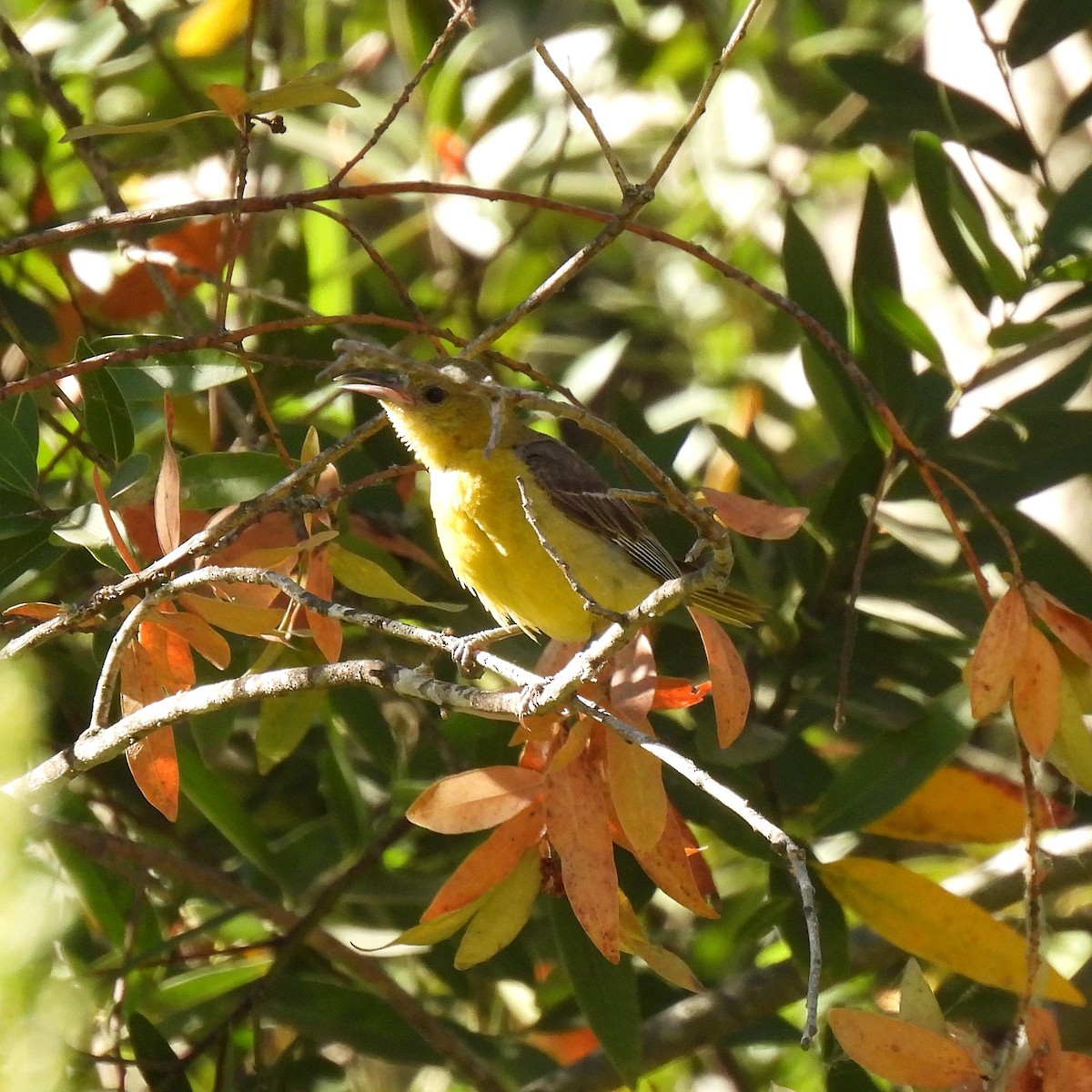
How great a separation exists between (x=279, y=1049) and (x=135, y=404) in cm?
174

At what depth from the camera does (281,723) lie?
9.41ft

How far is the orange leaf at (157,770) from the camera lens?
2.22 metres

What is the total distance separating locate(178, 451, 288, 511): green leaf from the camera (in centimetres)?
263

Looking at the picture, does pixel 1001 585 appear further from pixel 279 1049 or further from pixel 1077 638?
pixel 279 1049

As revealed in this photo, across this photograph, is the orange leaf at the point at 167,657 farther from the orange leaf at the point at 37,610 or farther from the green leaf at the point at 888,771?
the green leaf at the point at 888,771

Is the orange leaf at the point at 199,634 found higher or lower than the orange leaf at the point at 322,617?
higher

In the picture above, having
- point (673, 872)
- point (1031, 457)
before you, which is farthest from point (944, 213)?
point (673, 872)

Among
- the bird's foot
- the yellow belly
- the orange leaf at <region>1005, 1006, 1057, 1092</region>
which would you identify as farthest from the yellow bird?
the orange leaf at <region>1005, 1006, 1057, 1092</region>

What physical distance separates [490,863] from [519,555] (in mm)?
1161

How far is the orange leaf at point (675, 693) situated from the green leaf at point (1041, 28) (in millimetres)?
1929

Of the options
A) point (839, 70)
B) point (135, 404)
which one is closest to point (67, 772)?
point (135, 404)

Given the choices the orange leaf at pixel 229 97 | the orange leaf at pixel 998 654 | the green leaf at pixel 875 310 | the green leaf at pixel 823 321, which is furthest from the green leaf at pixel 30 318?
the orange leaf at pixel 998 654

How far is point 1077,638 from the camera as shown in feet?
7.39

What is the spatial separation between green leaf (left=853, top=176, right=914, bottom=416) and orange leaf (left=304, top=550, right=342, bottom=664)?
1.32 meters
